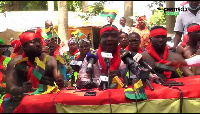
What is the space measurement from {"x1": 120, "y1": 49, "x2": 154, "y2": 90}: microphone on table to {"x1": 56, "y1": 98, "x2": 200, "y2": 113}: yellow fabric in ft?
0.86

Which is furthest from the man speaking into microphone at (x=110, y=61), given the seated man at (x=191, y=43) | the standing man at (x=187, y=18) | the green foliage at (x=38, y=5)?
the green foliage at (x=38, y=5)

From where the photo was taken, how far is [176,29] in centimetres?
779

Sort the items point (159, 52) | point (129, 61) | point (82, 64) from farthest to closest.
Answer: point (159, 52) < point (82, 64) < point (129, 61)

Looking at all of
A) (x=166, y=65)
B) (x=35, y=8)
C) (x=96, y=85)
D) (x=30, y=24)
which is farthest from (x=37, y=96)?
(x=35, y=8)

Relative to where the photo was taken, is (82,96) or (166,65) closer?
(82,96)

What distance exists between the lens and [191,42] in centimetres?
666

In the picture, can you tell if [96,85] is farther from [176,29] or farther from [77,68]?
[176,29]

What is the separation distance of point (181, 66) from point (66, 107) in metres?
2.26

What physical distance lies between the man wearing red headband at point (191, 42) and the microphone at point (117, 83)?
2293 mm

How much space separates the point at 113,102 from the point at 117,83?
0.63 metres

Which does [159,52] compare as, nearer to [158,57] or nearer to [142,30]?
[158,57]

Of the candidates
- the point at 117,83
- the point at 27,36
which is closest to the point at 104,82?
the point at 117,83

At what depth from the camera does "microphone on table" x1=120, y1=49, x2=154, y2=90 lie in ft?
14.3

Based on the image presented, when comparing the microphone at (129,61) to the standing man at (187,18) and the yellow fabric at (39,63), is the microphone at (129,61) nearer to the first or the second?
the yellow fabric at (39,63)
